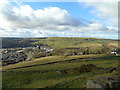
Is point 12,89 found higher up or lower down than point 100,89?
lower down

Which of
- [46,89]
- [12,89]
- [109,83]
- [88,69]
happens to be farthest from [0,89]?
[88,69]

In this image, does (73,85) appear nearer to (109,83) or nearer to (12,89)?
(109,83)

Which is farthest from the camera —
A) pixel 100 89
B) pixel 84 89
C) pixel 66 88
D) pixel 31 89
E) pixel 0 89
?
pixel 0 89

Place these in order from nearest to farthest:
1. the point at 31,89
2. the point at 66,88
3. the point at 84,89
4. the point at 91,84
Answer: the point at 91,84
the point at 84,89
the point at 66,88
the point at 31,89

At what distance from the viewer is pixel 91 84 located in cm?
1470

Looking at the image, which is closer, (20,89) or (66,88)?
(66,88)

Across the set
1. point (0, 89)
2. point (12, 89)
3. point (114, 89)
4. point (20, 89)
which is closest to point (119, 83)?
point (114, 89)

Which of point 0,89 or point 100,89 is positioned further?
point 0,89

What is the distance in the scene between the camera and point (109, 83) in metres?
14.9

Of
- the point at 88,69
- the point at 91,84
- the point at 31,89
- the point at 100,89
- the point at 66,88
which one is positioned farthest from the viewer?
the point at 88,69

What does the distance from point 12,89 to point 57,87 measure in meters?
7.82

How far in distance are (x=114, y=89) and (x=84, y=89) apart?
384cm

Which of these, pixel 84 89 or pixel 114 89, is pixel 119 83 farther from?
pixel 84 89

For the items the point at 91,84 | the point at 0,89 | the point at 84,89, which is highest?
the point at 91,84
